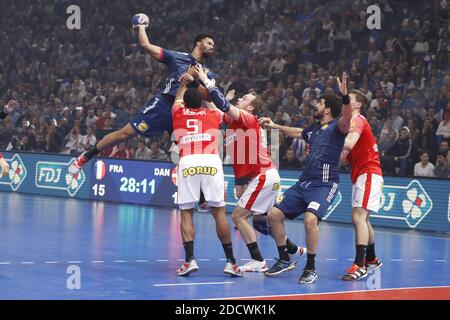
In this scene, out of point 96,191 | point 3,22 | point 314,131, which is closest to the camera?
point 314,131

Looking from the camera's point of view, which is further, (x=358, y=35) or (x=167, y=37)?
(x=167, y=37)

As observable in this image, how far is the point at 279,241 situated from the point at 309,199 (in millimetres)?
762

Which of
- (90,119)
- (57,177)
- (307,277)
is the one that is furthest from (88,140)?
(307,277)

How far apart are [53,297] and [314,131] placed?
392cm

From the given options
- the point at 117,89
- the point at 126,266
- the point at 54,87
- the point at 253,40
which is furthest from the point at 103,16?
the point at 126,266

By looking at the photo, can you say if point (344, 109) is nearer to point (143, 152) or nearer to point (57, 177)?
point (143, 152)

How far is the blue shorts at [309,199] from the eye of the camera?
997 centimetres

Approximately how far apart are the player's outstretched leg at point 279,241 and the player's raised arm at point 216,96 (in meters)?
1.29

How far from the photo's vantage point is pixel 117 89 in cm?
2658

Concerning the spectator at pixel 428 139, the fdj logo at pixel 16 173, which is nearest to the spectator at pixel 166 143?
the fdj logo at pixel 16 173

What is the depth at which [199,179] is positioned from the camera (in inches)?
399

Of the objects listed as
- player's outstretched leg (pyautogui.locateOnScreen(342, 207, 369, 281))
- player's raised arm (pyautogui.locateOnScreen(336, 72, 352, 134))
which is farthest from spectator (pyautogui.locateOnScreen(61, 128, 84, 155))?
player's raised arm (pyautogui.locateOnScreen(336, 72, 352, 134))

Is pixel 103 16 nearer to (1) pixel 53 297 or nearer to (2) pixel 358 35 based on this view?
(2) pixel 358 35

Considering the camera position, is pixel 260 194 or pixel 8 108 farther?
pixel 8 108
